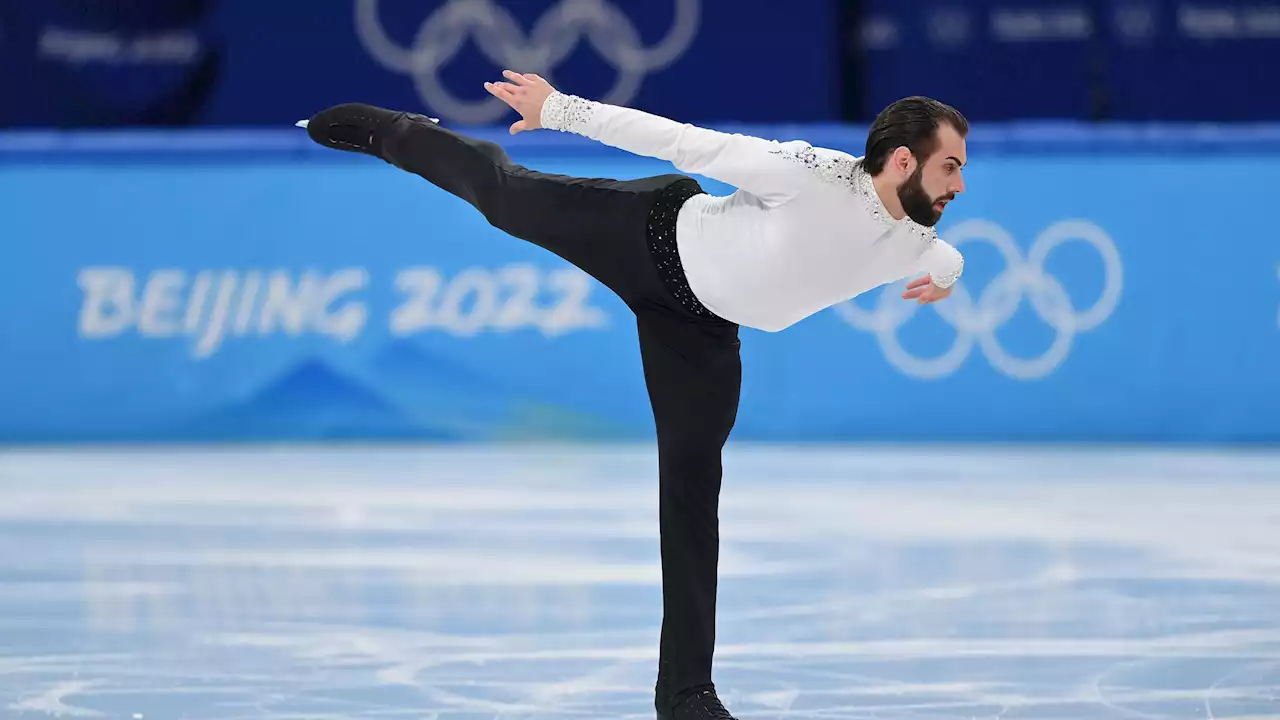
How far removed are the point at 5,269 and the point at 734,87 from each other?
165 inches

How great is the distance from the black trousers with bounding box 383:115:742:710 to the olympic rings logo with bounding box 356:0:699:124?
7.03 meters

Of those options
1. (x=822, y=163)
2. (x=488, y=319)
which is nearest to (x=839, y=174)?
(x=822, y=163)

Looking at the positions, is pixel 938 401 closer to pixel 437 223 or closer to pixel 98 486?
pixel 437 223

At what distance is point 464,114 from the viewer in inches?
403

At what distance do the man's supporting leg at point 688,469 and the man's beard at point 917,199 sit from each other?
404 mm

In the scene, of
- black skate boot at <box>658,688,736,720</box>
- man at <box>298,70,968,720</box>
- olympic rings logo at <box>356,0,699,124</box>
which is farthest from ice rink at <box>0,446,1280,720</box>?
olympic rings logo at <box>356,0,699,124</box>

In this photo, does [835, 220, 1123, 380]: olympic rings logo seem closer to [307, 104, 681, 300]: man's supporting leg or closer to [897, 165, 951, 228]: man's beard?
[307, 104, 681, 300]: man's supporting leg

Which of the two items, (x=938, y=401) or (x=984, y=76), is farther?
(x=984, y=76)

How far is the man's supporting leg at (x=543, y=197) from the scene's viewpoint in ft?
10.4

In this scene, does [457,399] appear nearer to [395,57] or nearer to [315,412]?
[315,412]

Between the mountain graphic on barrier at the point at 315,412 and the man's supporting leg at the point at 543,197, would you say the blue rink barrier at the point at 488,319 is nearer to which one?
the mountain graphic on barrier at the point at 315,412

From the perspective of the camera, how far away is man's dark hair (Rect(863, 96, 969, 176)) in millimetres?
2912

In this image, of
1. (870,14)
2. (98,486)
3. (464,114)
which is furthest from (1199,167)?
(98,486)

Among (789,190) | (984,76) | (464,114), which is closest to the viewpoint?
(789,190)
